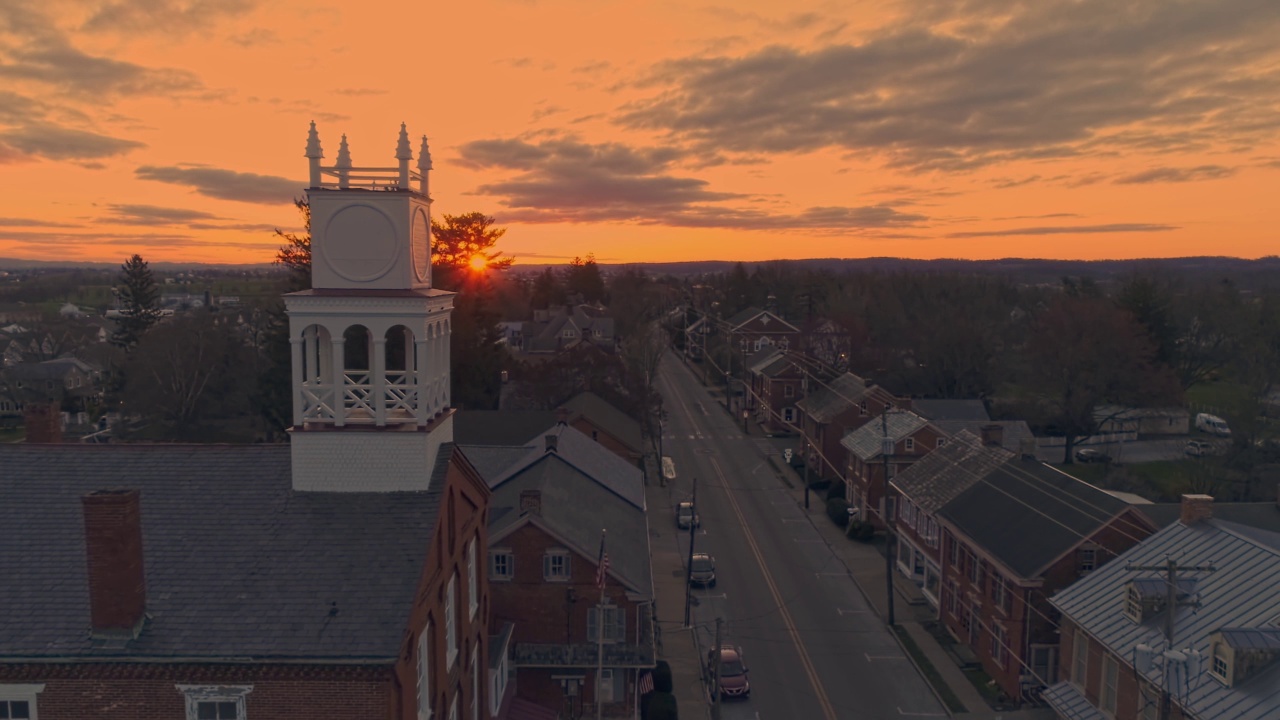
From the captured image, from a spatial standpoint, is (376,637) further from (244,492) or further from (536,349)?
(536,349)

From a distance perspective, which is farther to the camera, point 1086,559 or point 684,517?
point 684,517

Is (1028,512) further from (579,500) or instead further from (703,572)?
(579,500)

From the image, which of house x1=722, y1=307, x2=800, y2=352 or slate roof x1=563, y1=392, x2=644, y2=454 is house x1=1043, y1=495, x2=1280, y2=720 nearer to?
slate roof x1=563, y1=392, x2=644, y2=454

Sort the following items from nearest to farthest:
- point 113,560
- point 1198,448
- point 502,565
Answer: point 113,560 < point 502,565 < point 1198,448

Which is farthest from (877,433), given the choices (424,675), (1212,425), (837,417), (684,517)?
(1212,425)

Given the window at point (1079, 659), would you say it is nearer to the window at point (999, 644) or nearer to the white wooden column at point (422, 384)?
the window at point (999, 644)

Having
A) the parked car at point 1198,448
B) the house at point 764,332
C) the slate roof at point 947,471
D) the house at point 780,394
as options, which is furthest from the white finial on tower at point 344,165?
the house at point 764,332
